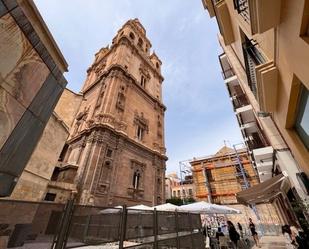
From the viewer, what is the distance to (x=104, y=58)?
88.5ft

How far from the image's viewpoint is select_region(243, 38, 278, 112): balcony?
4.04 metres

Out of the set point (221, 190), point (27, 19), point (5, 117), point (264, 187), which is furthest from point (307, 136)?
point (221, 190)

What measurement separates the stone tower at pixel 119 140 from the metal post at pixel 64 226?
10.4m

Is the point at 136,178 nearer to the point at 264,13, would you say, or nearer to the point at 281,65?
the point at 281,65

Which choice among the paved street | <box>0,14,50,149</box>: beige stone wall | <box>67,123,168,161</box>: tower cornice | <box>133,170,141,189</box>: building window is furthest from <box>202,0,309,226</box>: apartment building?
<box>67,123,168,161</box>: tower cornice

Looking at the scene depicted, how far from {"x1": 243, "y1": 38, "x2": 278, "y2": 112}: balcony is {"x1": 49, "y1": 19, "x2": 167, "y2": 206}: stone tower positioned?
42.4 ft

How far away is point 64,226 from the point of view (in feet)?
10.7

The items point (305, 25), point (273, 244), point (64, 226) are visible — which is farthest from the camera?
point (273, 244)

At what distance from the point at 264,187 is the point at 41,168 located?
10259 millimetres

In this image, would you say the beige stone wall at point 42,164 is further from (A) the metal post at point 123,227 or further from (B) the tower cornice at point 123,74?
(B) the tower cornice at point 123,74

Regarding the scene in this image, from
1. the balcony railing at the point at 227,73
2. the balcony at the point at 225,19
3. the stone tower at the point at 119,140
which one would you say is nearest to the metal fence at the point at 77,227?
the balcony at the point at 225,19

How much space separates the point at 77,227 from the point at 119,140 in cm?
1325

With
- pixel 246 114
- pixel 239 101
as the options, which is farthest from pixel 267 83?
pixel 239 101

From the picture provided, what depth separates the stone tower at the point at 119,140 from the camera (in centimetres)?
1402
